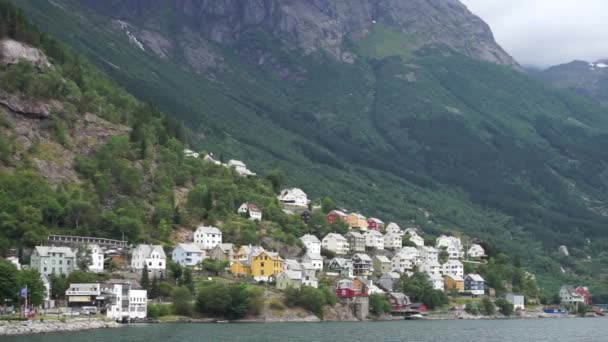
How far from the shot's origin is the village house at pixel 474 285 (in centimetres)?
16888

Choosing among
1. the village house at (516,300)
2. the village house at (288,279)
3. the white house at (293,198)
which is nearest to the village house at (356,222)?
the white house at (293,198)

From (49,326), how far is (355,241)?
281 feet

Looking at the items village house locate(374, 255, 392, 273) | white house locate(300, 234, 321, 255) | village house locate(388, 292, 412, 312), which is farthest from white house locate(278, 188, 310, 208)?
village house locate(388, 292, 412, 312)

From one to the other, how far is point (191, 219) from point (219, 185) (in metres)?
14.0

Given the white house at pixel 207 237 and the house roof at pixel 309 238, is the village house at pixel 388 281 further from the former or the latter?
the white house at pixel 207 237

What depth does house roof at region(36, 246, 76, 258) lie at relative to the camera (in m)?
122

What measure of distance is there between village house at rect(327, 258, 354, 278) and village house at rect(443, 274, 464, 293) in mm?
18867

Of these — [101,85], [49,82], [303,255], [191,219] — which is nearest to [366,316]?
[303,255]

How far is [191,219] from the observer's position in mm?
155375

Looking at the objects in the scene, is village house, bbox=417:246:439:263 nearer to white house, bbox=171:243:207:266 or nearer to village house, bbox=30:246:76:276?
white house, bbox=171:243:207:266

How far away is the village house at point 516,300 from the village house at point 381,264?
20909 millimetres

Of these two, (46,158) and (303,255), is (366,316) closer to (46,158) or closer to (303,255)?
(303,255)

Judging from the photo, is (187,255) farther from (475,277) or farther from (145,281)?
(475,277)

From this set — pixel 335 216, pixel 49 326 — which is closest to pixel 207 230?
pixel 335 216
